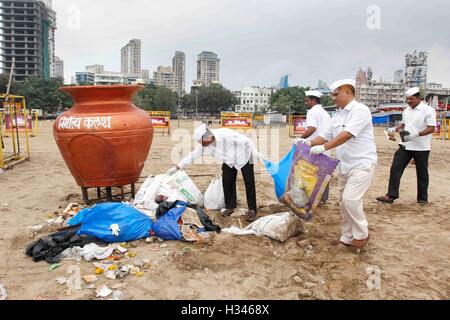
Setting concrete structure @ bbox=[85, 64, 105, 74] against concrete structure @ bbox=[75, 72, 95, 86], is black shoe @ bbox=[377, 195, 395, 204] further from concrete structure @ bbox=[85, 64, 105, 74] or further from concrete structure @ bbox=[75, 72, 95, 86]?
concrete structure @ bbox=[85, 64, 105, 74]

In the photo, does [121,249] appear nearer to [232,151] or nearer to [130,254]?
[130,254]

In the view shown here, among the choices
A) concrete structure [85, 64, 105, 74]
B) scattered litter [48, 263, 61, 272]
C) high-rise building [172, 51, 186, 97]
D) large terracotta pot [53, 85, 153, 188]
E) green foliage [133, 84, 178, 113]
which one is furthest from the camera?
high-rise building [172, 51, 186, 97]

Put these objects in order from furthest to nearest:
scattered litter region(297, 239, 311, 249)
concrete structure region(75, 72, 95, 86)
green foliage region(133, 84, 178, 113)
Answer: green foliage region(133, 84, 178, 113)
concrete structure region(75, 72, 95, 86)
scattered litter region(297, 239, 311, 249)

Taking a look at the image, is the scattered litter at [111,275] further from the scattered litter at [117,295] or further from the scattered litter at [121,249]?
the scattered litter at [121,249]

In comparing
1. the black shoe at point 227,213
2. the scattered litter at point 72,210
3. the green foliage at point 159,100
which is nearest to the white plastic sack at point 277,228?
the black shoe at point 227,213

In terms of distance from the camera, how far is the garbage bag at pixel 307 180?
3562 millimetres

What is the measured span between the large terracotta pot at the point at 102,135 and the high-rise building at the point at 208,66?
15049 centimetres

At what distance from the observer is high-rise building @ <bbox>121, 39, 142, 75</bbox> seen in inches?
4493

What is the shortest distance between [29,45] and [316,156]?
94292mm

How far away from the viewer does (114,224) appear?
12.0ft

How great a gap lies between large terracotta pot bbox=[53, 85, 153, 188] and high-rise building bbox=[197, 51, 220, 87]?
15049 centimetres

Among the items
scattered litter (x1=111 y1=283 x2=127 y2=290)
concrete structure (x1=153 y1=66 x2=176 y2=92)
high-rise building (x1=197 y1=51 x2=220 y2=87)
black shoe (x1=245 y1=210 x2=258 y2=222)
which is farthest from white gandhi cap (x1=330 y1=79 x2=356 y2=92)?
high-rise building (x1=197 y1=51 x2=220 y2=87)

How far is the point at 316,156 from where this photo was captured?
3.62 meters

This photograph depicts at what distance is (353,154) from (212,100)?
8257 centimetres
